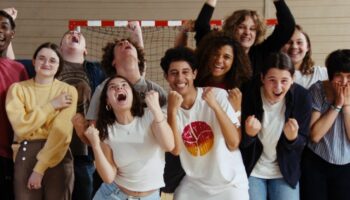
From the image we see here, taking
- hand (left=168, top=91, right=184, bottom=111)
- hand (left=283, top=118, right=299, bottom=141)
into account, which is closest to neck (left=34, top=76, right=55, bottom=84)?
hand (left=168, top=91, right=184, bottom=111)

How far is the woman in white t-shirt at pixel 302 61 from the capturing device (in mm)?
3480

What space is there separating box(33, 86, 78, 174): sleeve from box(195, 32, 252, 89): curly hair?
0.99 m

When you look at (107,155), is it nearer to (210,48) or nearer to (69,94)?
(69,94)

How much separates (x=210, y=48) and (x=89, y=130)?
1.09m

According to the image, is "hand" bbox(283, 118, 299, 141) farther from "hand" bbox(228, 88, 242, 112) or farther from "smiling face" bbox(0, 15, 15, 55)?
"smiling face" bbox(0, 15, 15, 55)

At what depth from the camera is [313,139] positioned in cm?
304

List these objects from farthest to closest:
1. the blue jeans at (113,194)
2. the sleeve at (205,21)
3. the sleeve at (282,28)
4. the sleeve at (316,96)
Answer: the sleeve at (205,21) → the sleeve at (282,28) → the sleeve at (316,96) → the blue jeans at (113,194)

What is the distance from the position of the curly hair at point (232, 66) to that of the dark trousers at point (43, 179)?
4.00 ft

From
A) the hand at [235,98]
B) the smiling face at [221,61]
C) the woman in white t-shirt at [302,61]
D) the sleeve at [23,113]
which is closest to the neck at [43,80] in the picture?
the sleeve at [23,113]

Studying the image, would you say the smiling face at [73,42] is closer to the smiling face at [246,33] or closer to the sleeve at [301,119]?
the smiling face at [246,33]

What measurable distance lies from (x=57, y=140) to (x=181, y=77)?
1.04 m

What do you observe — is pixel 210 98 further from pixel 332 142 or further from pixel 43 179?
pixel 43 179

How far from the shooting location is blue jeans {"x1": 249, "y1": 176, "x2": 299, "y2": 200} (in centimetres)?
292

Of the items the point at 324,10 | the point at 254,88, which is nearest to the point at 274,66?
the point at 254,88
